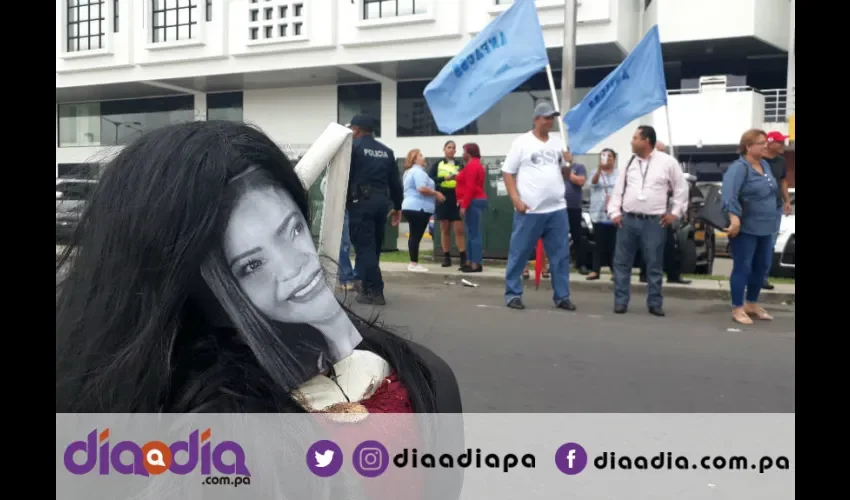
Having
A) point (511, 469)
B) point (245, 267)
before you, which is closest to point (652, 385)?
point (511, 469)

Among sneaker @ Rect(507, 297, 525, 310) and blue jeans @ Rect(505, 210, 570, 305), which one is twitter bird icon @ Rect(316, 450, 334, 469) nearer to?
blue jeans @ Rect(505, 210, 570, 305)

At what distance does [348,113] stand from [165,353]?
22.8 m

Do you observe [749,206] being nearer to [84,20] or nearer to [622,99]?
[622,99]

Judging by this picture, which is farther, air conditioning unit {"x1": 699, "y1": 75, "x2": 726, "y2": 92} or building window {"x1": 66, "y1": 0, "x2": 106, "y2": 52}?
air conditioning unit {"x1": 699, "y1": 75, "x2": 726, "y2": 92}

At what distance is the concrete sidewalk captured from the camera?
801cm

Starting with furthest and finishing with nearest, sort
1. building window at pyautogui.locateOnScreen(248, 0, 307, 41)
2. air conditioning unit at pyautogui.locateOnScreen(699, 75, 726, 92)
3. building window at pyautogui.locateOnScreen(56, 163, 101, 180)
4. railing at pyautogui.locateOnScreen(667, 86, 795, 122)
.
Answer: railing at pyautogui.locateOnScreen(667, 86, 795, 122) < air conditioning unit at pyautogui.locateOnScreen(699, 75, 726, 92) < building window at pyautogui.locateOnScreen(248, 0, 307, 41) < building window at pyautogui.locateOnScreen(56, 163, 101, 180)

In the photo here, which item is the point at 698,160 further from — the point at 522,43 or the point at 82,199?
the point at 82,199

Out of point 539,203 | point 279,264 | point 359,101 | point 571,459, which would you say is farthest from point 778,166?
point 359,101

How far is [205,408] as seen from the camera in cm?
94

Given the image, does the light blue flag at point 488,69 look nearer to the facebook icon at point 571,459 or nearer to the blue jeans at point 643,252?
the blue jeans at point 643,252

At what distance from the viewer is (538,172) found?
22.2 feet

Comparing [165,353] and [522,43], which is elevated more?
[522,43]

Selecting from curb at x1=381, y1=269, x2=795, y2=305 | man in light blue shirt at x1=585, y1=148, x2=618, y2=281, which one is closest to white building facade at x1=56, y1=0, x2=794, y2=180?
curb at x1=381, y1=269, x2=795, y2=305

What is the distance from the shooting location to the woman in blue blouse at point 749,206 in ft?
20.5
